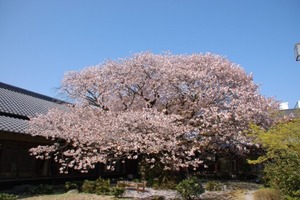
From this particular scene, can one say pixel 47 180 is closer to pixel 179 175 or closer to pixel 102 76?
pixel 102 76

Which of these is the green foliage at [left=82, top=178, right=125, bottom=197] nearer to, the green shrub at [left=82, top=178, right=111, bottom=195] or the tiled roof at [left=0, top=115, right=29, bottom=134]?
the green shrub at [left=82, top=178, right=111, bottom=195]

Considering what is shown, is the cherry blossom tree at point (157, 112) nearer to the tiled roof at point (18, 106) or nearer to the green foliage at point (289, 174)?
the tiled roof at point (18, 106)

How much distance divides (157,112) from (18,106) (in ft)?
32.1

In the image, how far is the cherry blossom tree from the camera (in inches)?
545

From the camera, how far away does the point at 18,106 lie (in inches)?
769

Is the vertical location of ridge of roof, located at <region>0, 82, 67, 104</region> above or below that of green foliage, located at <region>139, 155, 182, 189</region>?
above

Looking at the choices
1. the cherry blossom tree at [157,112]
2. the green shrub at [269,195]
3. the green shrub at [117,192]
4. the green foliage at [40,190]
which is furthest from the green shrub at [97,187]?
the green shrub at [269,195]

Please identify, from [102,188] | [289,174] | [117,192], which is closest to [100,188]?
[102,188]

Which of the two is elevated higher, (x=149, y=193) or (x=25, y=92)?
(x=25, y=92)

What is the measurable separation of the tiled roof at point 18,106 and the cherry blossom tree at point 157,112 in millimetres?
1064

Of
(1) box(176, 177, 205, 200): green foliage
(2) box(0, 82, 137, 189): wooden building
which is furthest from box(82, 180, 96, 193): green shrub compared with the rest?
(1) box(176, 177, 205, 200): green foliage

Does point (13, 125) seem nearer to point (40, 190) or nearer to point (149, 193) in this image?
point (40, 190)

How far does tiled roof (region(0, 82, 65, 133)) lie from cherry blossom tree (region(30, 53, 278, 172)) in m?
1.06

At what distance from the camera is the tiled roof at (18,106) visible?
15409mm
